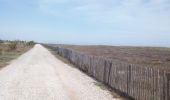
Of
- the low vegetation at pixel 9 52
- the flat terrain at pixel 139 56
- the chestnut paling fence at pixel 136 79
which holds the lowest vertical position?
the flat terrain at pixel 139 56

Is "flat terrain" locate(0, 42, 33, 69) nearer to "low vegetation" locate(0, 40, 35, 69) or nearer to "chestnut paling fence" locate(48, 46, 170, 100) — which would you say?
"low vegetation" locate(0, 40, 35, 69)

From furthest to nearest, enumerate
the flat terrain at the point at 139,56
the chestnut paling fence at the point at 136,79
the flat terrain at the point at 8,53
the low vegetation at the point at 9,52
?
the flat terrain at the point at 139,56 < the low vegetation at the point at 9,52 < the flat terrain at the point at 8,53 < the chestnut paling fence at the point at 136,79

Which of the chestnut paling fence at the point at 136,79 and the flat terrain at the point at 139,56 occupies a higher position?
the chestnut paling fence at the point at 136,79

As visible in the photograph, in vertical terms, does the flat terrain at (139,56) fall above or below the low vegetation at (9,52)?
below

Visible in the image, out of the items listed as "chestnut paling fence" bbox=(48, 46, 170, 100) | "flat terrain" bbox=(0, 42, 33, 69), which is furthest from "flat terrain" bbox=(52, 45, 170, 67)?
"chestnut paling fence" bbox=(48, 46, 170, 100)

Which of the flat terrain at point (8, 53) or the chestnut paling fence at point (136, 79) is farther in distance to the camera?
the flat terrain at point (8, 53)

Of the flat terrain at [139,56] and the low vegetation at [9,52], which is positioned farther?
the flat terrain at [139,56]

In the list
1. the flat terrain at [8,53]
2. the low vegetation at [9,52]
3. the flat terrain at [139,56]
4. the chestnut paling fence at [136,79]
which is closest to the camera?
the chestnut paling fence at [136,79]

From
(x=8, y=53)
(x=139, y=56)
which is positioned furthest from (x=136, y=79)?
(x=8, y=53)

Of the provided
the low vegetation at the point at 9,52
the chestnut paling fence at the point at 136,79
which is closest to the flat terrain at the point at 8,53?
the low vegetation at the point at 9,52

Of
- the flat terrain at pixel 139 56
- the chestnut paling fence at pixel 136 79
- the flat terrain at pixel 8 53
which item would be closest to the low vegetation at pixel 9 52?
the flat terrain at pixel 8 53

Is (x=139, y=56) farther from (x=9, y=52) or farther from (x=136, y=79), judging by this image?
(x=136, y=79)

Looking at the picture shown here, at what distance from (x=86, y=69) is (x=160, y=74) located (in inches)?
522

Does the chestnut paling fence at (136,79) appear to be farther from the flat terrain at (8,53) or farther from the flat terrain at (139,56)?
the flat terrain at (139,56)
